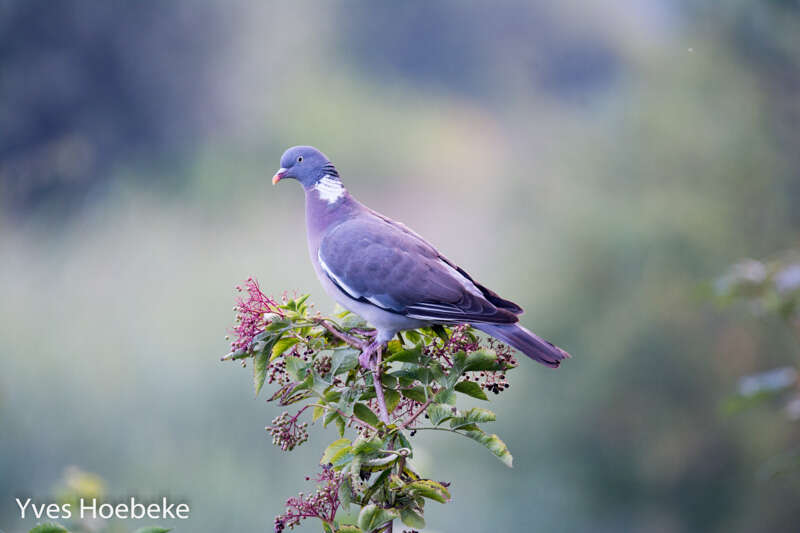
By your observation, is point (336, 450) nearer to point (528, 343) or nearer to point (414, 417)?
point (414, 417)

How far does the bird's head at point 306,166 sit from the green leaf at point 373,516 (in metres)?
0.82

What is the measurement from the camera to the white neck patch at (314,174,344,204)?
4.46 feet

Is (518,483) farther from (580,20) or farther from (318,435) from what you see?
(580,20)

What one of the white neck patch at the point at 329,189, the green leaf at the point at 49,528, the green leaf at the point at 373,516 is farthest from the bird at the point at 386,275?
the green leaf at the point at 49,528

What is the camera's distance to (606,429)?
276 centimetres

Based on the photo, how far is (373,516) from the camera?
670 millimetres

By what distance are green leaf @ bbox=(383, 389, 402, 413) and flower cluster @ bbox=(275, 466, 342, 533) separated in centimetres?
13

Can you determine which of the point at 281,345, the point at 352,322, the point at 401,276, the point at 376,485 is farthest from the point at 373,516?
the point at 401,276

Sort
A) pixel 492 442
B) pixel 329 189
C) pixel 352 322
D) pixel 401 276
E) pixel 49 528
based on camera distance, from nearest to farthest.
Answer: pixel 49 528 < pixel 492 442 < pixel 352 322 < pixel 401 276 < pixel 329 189

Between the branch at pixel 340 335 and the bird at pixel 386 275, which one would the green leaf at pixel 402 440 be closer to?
the branch at pixel 340 335

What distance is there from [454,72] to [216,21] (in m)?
0.95

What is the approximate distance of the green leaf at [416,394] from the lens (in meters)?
0.81

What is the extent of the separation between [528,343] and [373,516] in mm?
432

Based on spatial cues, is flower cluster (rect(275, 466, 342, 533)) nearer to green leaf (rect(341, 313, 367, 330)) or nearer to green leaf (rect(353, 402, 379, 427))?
green leaf (rect(353, 402, 379, 427))
